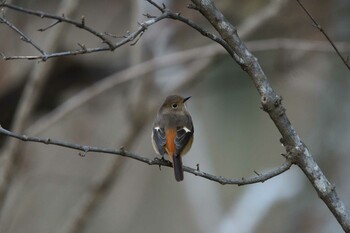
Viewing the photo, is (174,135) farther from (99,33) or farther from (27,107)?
(27,107)

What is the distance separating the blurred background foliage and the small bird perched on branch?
1693 mm

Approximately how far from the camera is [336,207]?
2.94 m

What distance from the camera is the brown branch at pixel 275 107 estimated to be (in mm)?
2900

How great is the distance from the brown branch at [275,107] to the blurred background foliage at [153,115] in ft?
10.8

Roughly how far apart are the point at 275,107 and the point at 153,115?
3967mm

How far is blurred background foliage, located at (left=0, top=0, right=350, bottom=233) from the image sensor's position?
6.66 meters

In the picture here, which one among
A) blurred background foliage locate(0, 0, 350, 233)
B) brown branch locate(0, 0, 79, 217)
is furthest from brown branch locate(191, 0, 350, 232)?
brown branch locate(0, 0, 79, 217)

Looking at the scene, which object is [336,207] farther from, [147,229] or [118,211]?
[147,229]

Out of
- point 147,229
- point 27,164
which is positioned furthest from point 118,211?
point 27,164

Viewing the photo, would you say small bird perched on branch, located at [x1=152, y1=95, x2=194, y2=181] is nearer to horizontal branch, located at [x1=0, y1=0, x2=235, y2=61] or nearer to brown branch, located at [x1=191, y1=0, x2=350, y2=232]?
brown branch, located at [x1=191, y1=0, x2=350, y2=232]

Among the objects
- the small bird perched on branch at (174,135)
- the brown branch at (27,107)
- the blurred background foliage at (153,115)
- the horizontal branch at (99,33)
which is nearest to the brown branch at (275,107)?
the horizontal branch at (99,33)

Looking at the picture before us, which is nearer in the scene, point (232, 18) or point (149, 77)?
point (149, 77)

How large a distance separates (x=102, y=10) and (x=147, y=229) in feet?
8.69

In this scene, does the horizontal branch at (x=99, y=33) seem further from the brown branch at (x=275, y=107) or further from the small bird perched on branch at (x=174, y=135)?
the small bird perched on branch at (x=174, y=135)
